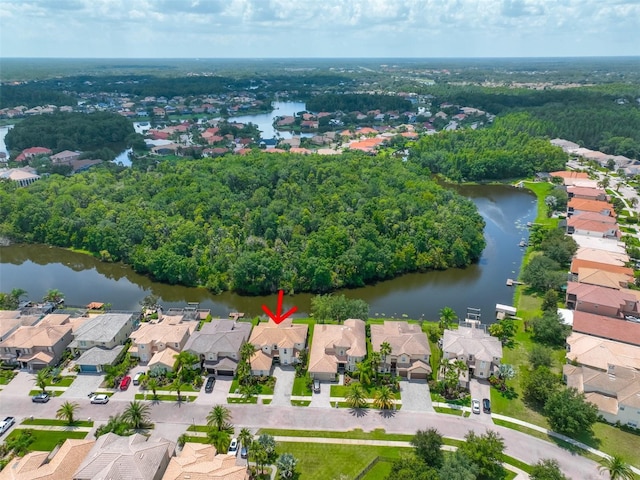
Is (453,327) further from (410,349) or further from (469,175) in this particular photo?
(469,175)

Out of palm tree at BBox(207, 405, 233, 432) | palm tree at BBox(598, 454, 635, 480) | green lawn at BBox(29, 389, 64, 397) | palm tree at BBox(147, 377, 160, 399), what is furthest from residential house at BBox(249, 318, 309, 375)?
palm tree at BBox(598, 454, 635, 480)

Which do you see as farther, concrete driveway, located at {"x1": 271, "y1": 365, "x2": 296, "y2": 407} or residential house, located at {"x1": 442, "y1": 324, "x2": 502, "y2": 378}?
residential house, located at {"x1": 442, "y1": 324, "x2": 502, "y2": 378}

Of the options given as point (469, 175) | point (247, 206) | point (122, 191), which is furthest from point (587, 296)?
point (122, 191)

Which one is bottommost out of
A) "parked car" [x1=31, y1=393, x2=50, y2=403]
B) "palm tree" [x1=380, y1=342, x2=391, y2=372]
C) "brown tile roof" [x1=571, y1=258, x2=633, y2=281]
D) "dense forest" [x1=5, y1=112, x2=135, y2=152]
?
"parked car" [x1=31, y1=393, x2=50, y2=403]

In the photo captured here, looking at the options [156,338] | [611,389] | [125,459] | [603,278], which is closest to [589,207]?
[603,278]

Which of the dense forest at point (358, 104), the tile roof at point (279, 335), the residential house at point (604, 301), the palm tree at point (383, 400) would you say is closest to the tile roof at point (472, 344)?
the palm tree at point (383, 400)

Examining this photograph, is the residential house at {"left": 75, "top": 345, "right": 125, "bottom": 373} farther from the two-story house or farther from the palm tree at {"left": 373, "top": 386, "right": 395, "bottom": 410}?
the two-story house

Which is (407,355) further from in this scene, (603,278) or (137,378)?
(603,278)
